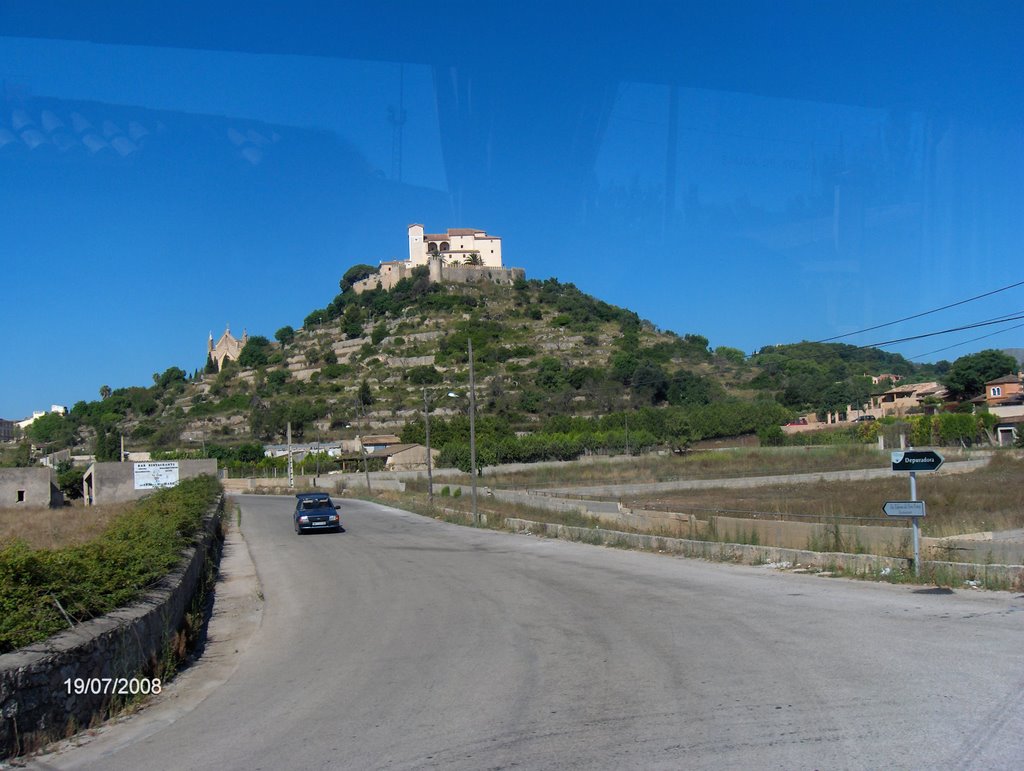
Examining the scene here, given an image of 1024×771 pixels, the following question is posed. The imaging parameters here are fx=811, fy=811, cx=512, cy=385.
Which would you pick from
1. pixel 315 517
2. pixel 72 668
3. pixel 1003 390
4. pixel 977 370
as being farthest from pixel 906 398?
pixel 72 668

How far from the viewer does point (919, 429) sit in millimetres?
77500

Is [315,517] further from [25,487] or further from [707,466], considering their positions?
[707,466]

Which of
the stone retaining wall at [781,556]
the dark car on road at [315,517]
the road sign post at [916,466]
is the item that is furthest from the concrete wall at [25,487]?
the road sign post at [916,466]

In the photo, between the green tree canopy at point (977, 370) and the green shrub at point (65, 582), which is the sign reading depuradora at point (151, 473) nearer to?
the green shrub at point (65, 582)

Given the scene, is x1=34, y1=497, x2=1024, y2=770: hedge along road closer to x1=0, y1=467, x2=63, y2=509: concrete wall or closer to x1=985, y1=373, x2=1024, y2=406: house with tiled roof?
x1=0, y1=467, x2=63, y2=509: concrete wall

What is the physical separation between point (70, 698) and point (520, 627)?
587cm

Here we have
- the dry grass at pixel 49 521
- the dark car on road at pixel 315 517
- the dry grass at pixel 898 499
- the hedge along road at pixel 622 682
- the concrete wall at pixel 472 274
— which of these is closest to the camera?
the hedge along road at pixel 622 682

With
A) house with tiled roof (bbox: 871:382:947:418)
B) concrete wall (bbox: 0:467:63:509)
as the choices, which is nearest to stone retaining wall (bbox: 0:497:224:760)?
concrete wall (bbox: 0:467:63:509)

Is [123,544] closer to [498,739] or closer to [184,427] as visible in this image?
[498,739]

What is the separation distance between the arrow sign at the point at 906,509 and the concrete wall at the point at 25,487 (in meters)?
54.1

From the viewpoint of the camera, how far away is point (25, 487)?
178 feet

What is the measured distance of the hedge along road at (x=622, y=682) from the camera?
5.90 metres
